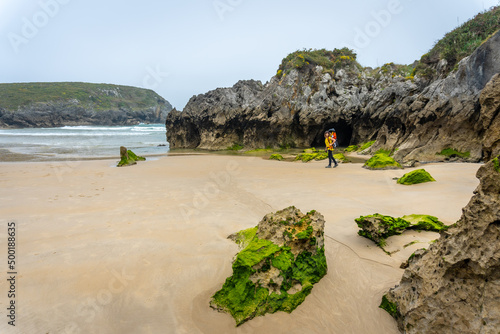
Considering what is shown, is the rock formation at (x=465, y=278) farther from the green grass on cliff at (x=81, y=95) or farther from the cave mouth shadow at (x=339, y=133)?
the green grass on cliff at (x=81, y=95)

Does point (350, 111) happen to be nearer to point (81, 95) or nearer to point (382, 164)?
point (382, 164)

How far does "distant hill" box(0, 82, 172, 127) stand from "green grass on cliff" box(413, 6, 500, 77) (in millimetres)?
100150

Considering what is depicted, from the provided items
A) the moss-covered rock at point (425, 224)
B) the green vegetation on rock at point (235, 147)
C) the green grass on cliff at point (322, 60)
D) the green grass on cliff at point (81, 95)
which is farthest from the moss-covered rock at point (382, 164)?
the green grass on cliff at point (81, 95)

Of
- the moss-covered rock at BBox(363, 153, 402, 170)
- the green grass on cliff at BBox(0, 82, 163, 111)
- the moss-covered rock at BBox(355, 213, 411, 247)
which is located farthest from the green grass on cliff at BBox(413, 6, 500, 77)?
the green grass on cliff at BBox(0, 82, 163, 111)

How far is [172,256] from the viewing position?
370cm

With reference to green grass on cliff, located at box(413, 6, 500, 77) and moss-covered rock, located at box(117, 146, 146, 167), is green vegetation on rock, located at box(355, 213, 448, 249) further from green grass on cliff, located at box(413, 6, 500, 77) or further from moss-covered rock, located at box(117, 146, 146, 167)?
green grass on cliff, located at box(413, 6, 500, 77)

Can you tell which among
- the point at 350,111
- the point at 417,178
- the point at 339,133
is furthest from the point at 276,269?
the point at 339,133

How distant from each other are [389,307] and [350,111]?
27.1 m

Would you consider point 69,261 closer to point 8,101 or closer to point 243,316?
point 243,316

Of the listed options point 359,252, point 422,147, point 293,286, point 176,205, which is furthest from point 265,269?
point 422,147

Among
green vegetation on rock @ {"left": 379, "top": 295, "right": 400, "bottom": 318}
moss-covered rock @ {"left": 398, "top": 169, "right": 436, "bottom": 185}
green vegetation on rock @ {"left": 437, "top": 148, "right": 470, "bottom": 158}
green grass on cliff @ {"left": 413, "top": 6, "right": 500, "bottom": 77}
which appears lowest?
green vegetation on rock @ {"left": 379, "top": 295, "right": 400, "bottom": 318}

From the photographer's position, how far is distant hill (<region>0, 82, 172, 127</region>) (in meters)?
78.4

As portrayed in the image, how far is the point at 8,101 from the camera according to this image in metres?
79.9

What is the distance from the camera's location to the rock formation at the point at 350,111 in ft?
42.0
